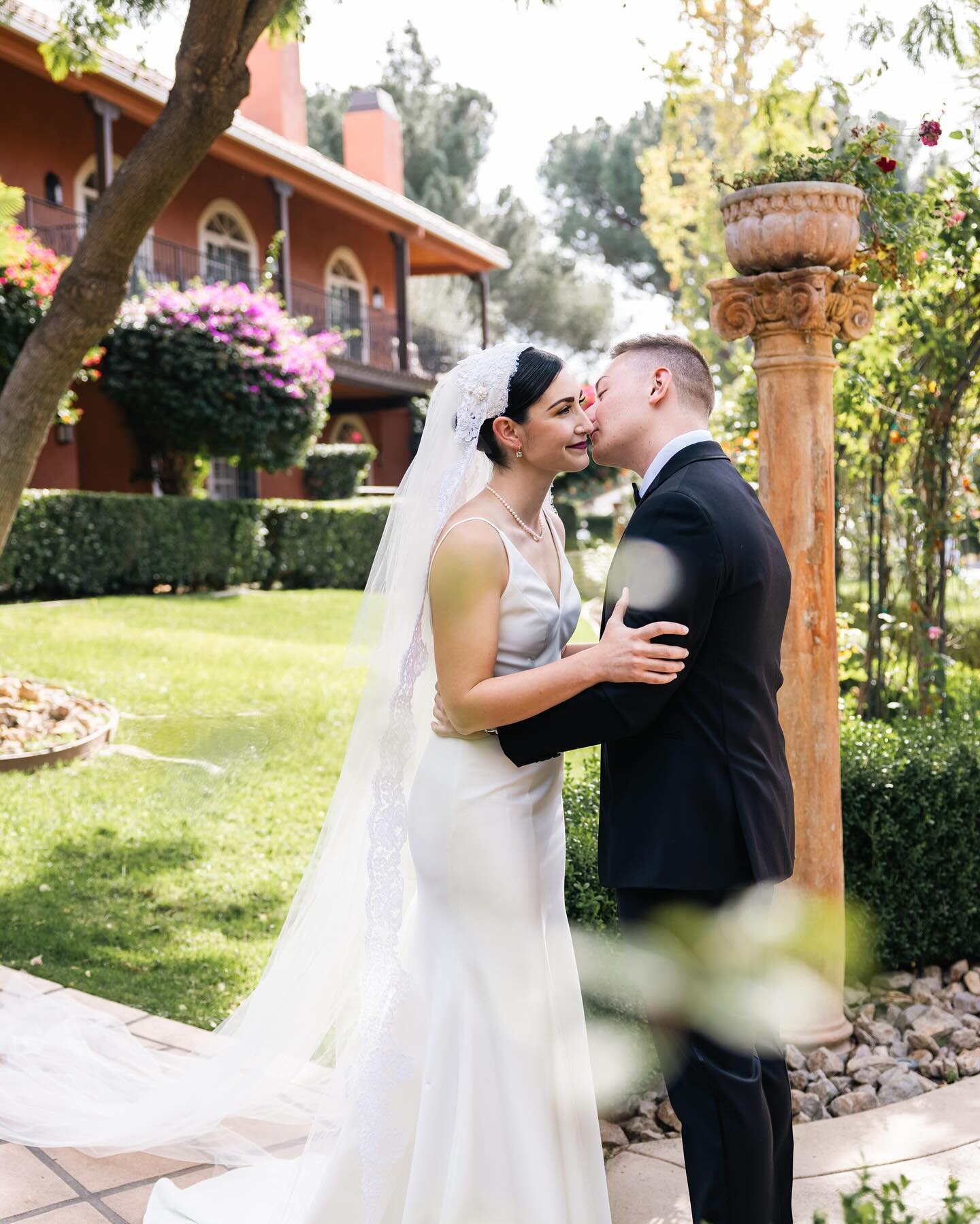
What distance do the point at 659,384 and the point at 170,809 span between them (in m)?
4.54

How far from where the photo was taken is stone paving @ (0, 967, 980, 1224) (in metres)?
2.79

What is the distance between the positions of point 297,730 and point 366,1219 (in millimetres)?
5195

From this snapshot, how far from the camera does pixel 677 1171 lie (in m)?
2.97

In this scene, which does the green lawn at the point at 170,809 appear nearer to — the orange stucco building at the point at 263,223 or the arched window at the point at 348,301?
the orange stucco building at the point at 263,223

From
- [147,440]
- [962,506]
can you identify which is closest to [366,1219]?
[962,506]

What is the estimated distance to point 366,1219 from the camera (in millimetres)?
2578

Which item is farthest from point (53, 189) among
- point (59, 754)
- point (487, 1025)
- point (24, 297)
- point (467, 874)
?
point (487, 1025)

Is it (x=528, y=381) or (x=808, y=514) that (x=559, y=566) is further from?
(x=808, y=514)

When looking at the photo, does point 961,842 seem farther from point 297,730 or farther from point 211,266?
point 211,266

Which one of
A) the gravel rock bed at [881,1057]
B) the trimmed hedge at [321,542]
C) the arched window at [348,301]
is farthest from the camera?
the arched window at [348,301]

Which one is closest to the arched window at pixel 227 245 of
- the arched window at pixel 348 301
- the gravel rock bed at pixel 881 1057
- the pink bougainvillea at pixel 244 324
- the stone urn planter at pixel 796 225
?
the arched window at pixel 348 301

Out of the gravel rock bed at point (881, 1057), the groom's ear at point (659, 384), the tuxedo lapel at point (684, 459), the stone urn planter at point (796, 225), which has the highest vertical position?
the stone urn planter at point (796, 225)

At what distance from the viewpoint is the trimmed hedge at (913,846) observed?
4.27 m

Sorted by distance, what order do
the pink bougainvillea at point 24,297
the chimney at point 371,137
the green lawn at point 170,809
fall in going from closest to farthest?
the green lawn at point 170,809 → the pink bougainvillea at point 24,297 → the chimney at point 371,137
